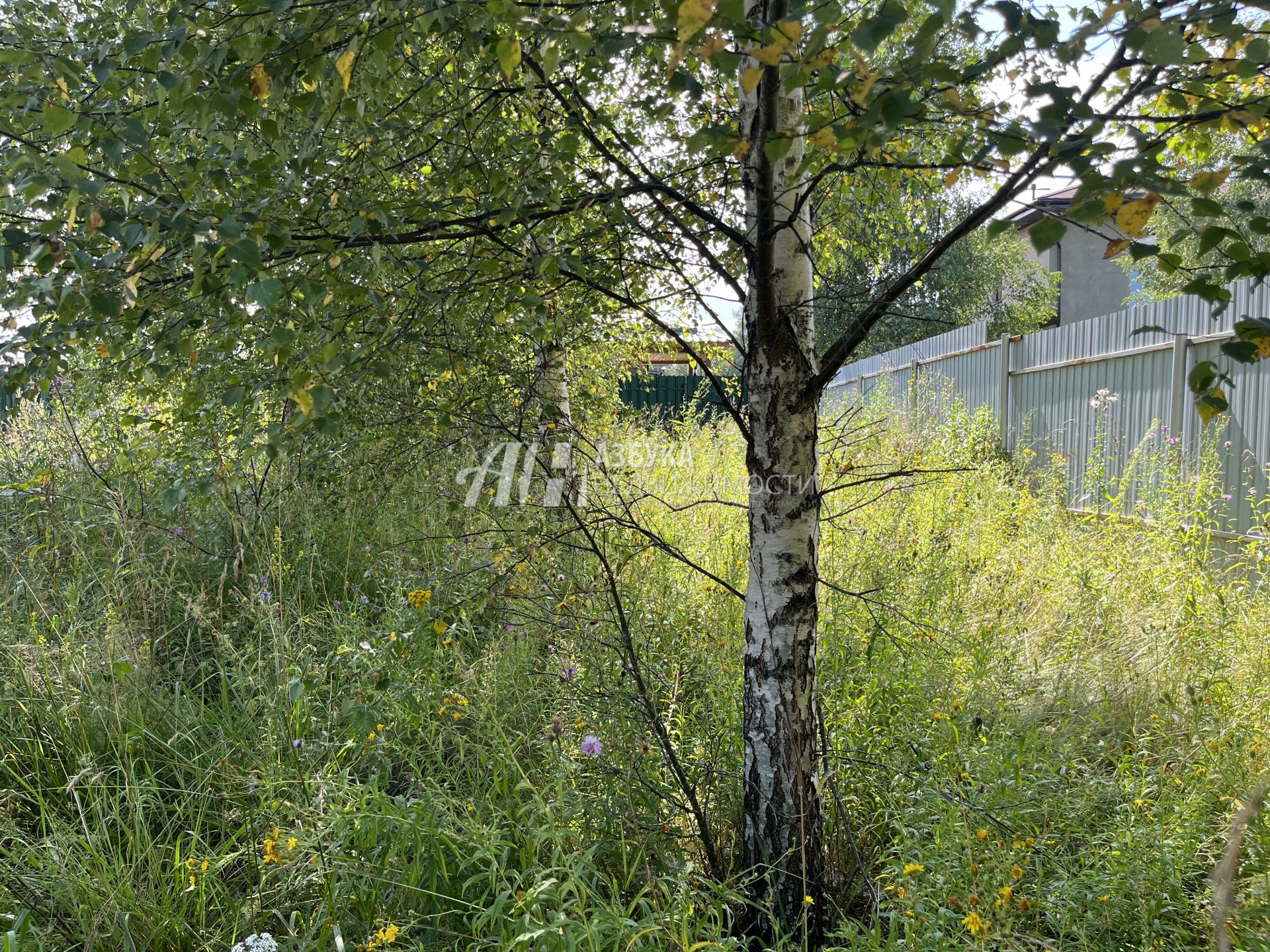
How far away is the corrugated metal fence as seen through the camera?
5.29m

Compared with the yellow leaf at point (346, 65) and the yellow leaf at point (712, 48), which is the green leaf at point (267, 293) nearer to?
the yellow leaf at point (346, 65)

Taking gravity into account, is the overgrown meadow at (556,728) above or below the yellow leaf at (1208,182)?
below

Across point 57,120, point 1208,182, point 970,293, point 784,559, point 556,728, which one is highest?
point 970,293

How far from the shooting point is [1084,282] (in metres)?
24.2

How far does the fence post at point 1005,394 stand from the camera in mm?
9227

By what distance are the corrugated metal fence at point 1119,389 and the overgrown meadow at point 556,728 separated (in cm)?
121

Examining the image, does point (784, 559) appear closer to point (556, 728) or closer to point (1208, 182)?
point (556, 728)

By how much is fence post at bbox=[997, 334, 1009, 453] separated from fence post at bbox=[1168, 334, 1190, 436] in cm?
301

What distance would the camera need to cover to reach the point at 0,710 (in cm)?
294

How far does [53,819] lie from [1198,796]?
11.0ft

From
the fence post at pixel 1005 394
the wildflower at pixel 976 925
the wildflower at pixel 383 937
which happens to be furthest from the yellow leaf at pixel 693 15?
the fence post at pixel 1005 394

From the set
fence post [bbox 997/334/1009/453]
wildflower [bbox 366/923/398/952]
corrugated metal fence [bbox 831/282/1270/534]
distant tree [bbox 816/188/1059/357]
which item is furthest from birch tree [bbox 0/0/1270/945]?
distant tree [bbox 816/188/1059/357]

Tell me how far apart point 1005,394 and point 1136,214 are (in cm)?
907

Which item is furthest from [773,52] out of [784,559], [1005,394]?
[1005,394]
